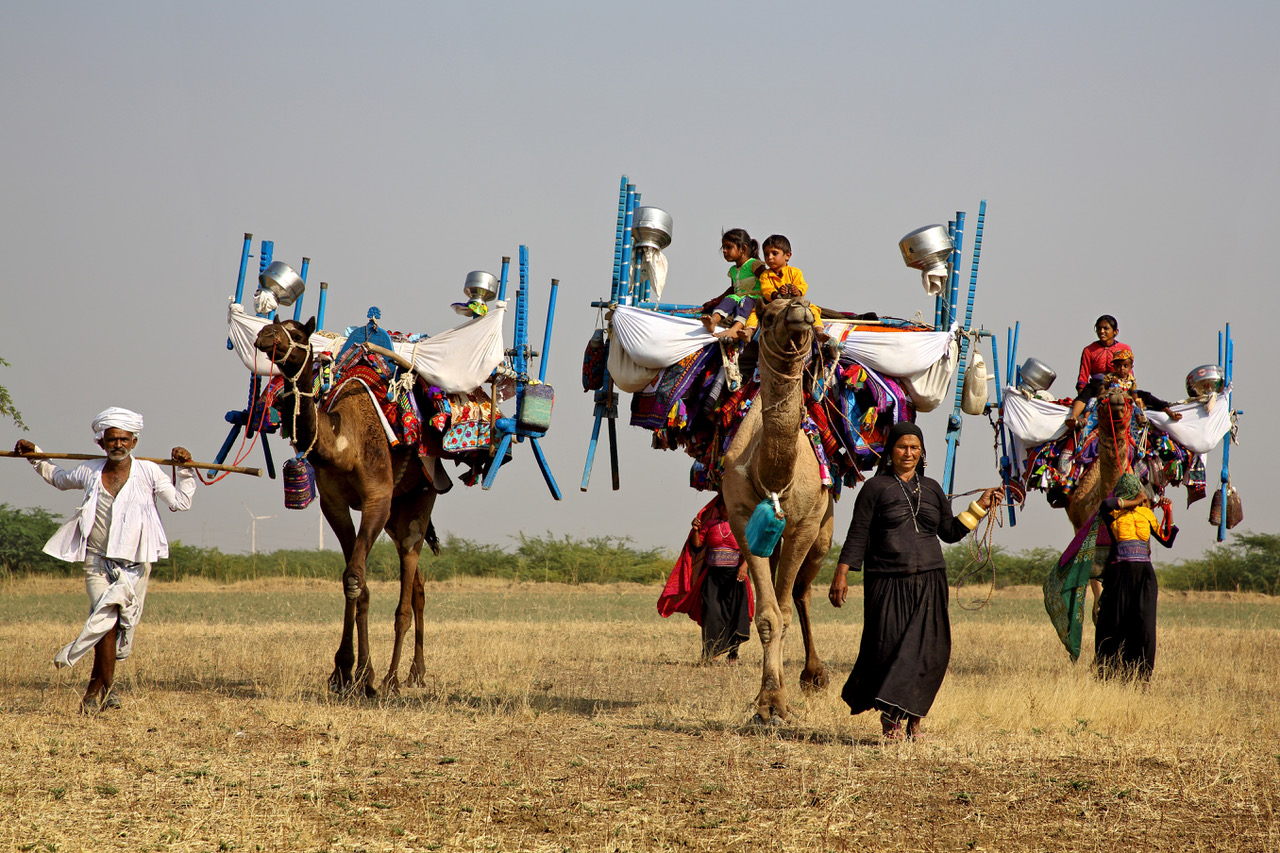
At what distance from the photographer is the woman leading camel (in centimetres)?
725

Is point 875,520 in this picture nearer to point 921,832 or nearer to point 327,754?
point 921,832

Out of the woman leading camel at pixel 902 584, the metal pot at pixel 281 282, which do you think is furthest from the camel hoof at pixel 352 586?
the woman leading camel at pixel 902 584

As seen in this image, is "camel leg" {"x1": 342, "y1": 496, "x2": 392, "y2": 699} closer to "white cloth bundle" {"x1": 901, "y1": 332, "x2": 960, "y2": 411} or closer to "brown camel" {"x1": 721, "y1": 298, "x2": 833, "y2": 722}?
"brown camel" {"x1": 721, "y1": 298, "x2": 833, "y2": 722}

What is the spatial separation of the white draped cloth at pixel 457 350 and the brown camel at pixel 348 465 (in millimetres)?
627

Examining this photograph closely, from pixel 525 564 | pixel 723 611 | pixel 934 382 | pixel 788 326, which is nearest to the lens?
pixel 788 326

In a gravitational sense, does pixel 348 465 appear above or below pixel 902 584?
above

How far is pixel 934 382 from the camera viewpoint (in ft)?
31.7

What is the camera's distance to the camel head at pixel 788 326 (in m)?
7.04

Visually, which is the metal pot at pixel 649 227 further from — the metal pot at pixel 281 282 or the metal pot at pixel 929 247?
the metal pot at pixel 281 282

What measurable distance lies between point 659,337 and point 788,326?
2461 mm

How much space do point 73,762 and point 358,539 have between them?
329cm

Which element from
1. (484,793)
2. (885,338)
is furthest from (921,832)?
(885,338)

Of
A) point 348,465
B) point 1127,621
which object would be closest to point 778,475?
point 348,465

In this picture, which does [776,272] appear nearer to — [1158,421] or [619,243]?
[619,243]
